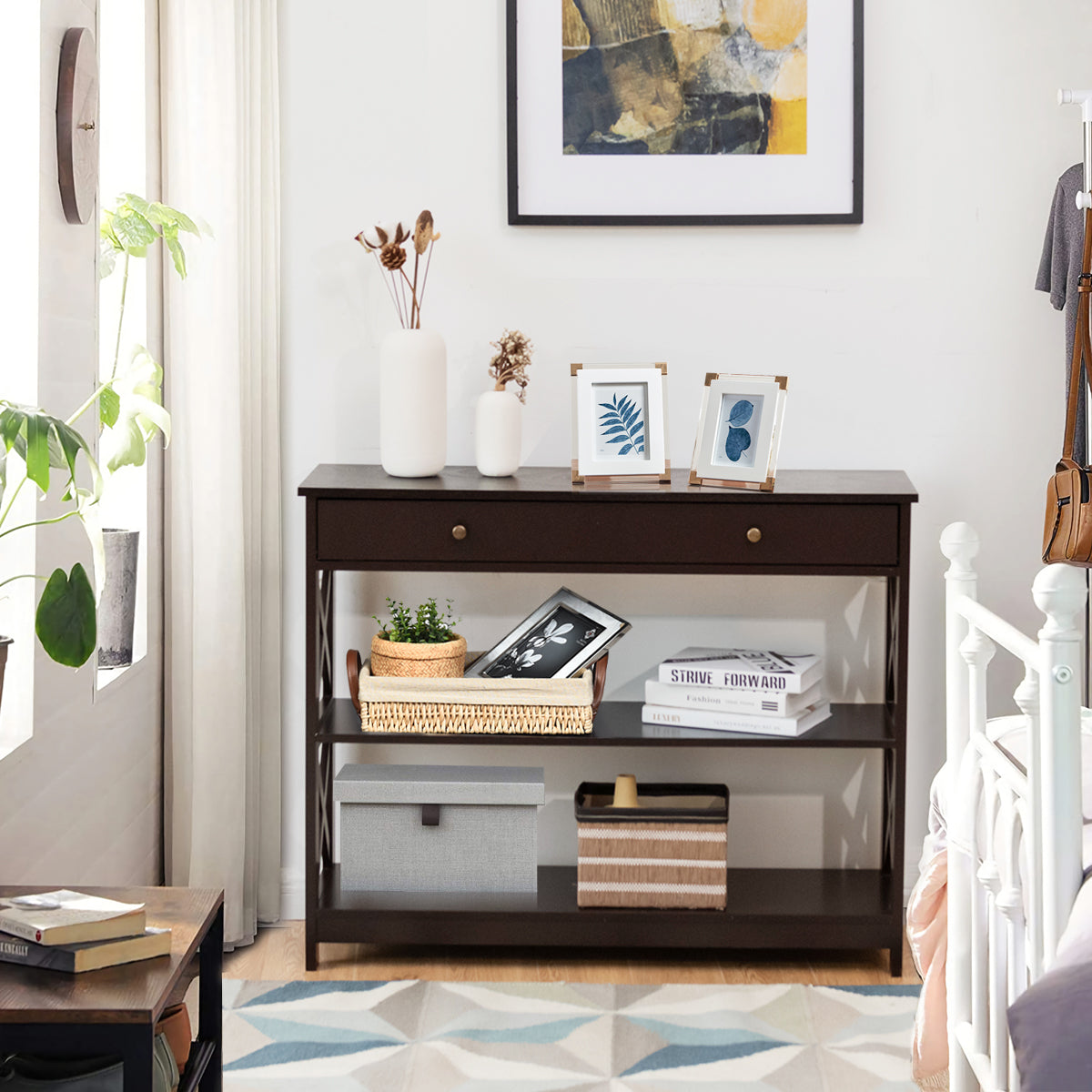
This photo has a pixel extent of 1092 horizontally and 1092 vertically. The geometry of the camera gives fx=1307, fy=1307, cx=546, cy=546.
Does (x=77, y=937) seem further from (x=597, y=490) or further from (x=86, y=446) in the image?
(x=597, y=490)

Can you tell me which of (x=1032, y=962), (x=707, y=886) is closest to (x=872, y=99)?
(x=707, y=886)

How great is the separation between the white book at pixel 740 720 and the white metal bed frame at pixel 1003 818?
61 cm

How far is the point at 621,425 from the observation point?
2525mm

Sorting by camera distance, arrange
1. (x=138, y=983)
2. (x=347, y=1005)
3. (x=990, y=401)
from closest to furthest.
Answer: (x=138, y=983)
(x=347, y=1005)
(x=990, y=401)

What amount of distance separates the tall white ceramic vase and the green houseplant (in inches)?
16.9

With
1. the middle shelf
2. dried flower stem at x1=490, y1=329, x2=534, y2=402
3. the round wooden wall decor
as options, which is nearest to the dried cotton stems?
dried flower stem at x1=490, y1=329, x2=534, y2=402

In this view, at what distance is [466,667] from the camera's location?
2641 millimetres

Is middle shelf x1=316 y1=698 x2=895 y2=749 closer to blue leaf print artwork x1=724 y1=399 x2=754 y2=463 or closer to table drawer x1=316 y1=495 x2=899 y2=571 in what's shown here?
table drawer x1=316 y1=495 x2=899 y2=571

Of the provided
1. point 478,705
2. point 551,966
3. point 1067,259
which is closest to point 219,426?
point 478,705

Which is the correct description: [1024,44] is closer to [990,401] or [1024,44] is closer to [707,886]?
[990,401]

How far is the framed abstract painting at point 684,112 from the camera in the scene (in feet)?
8.72

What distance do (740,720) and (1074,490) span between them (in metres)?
0.74

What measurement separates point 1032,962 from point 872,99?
1.88 metres

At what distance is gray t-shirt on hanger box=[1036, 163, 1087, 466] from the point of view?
2504mm
